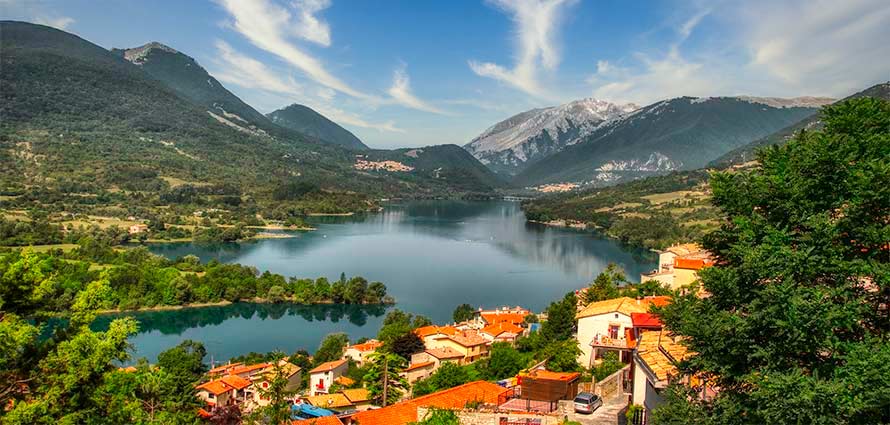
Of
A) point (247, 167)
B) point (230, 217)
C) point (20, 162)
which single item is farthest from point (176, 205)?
point (247, 167)

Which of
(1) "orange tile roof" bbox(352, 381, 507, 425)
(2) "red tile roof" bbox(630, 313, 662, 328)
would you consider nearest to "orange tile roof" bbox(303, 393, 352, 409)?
(1) "orange tile roof" bbox(352, 381, 507, 425)

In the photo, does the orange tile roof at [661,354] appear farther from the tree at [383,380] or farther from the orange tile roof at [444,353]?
the orange tile roof at [444,353]

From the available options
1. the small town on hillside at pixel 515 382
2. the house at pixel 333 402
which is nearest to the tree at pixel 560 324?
the small town on hillside at pixel 515 382

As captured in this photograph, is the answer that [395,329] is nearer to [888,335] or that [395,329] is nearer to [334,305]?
[334,305]

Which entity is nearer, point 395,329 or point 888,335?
point 888,335

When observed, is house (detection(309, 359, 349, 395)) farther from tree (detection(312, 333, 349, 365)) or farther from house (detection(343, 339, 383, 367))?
tree (detection(312, 333, 349, 365))

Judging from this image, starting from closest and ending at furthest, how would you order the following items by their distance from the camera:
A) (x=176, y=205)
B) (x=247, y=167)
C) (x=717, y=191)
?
(x=717, y=191), (x=176, y=205), (x=247, y=167)
